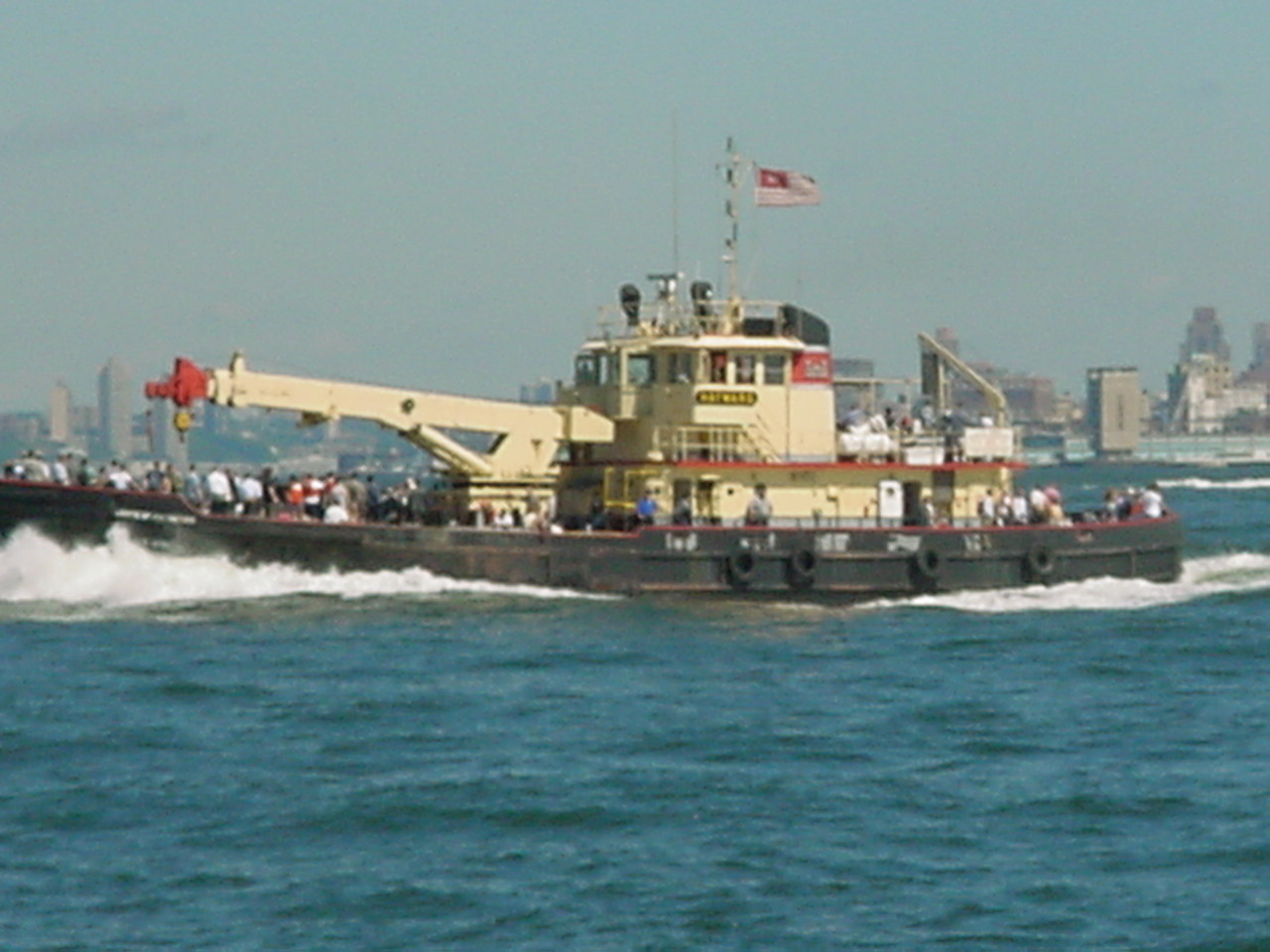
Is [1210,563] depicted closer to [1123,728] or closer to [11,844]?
[1123,728]

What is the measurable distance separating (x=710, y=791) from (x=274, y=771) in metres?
4.88

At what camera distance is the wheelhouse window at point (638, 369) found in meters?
47.9

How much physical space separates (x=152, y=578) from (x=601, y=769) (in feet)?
56.2

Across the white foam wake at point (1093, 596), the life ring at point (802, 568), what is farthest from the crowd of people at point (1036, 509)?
the life ring at point (802, 568)

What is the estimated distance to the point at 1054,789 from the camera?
2816 centimetres

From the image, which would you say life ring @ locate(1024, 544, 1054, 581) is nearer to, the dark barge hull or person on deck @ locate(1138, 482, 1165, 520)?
the dark barge hull

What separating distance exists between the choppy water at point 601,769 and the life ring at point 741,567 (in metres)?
0.69

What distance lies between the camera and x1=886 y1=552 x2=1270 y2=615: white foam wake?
46.7m

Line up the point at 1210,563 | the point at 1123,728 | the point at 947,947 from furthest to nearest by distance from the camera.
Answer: the point at 1210,563
the point at 1123,728
the point at 947,947

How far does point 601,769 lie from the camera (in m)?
29.3

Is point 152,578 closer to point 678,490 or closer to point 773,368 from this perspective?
point 678,490

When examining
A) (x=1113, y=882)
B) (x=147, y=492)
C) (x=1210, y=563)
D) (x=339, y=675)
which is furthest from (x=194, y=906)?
(x=1210, y=563)

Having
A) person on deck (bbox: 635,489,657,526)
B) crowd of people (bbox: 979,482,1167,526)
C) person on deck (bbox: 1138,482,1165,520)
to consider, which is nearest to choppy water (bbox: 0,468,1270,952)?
person on deck (bbox: 635,489,657,526)

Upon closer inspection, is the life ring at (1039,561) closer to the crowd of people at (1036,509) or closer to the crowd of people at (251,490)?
the crowd of people at (1036,509)
